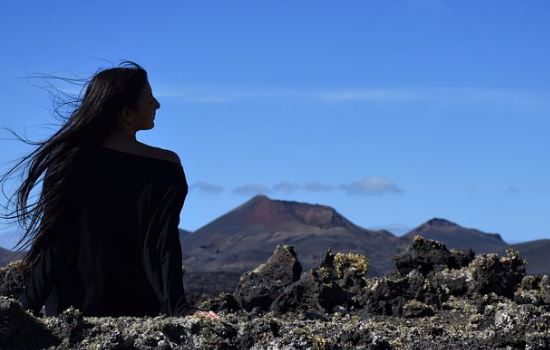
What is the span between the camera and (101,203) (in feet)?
31.5

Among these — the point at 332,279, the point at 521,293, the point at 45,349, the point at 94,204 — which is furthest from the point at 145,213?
the point at 521,293

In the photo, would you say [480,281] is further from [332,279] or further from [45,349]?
[45,349]

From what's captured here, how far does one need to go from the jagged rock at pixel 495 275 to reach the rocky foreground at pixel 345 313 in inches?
0.5

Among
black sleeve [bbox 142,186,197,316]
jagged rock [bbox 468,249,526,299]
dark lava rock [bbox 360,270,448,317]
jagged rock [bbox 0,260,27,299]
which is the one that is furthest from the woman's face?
jagged rock [bbox 468,249,526,299]

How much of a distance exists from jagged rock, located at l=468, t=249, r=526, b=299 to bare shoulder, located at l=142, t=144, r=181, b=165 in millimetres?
7074

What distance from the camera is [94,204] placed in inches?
377

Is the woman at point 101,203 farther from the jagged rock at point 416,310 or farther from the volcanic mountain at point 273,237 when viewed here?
the volcanic mountain at point 273,237

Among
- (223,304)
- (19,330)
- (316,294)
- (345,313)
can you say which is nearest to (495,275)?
(345,313)

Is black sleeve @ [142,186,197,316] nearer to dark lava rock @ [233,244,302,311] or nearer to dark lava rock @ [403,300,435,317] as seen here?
dark lava rock @ [403,300,435,317]

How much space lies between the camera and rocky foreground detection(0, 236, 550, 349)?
8523 mm

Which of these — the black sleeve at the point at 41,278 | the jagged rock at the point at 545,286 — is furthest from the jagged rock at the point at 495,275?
the black sleeve at the point at 41,278

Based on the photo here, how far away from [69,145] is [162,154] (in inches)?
27.8

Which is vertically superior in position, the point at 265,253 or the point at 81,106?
the point at 265,253

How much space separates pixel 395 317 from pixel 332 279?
1819mm
